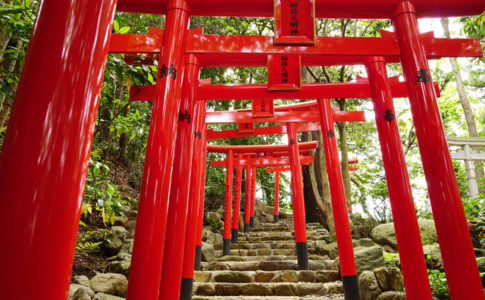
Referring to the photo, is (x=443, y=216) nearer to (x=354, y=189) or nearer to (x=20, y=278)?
(x=20, y=278)

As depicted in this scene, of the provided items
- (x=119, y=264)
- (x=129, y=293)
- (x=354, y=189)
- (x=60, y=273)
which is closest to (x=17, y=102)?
(x=60, y=273)

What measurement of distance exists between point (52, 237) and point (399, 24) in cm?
445

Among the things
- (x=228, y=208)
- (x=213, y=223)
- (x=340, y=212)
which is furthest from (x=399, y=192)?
(x=213, y=223)

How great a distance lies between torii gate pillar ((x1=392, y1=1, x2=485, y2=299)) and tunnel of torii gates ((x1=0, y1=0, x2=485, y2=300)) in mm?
12

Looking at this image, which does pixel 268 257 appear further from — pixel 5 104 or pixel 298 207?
pixel 5 104

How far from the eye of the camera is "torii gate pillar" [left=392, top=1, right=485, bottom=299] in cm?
299

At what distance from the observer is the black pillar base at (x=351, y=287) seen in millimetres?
5055

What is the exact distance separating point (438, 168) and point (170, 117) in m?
3.02

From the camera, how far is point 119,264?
575 centimetres

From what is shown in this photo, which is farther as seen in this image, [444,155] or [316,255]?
[316,255]

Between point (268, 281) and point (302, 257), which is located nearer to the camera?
point (268, 281)

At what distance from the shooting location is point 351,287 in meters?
5.12

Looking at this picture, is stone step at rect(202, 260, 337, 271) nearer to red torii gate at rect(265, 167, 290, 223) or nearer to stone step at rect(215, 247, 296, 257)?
stone step at rect(215, 247, 296, 257)

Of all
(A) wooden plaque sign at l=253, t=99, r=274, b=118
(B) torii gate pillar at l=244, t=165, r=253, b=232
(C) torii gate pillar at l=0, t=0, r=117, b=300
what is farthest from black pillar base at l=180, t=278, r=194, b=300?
(B) torii gate pillar at l=244, t=165, r=253, b=232
